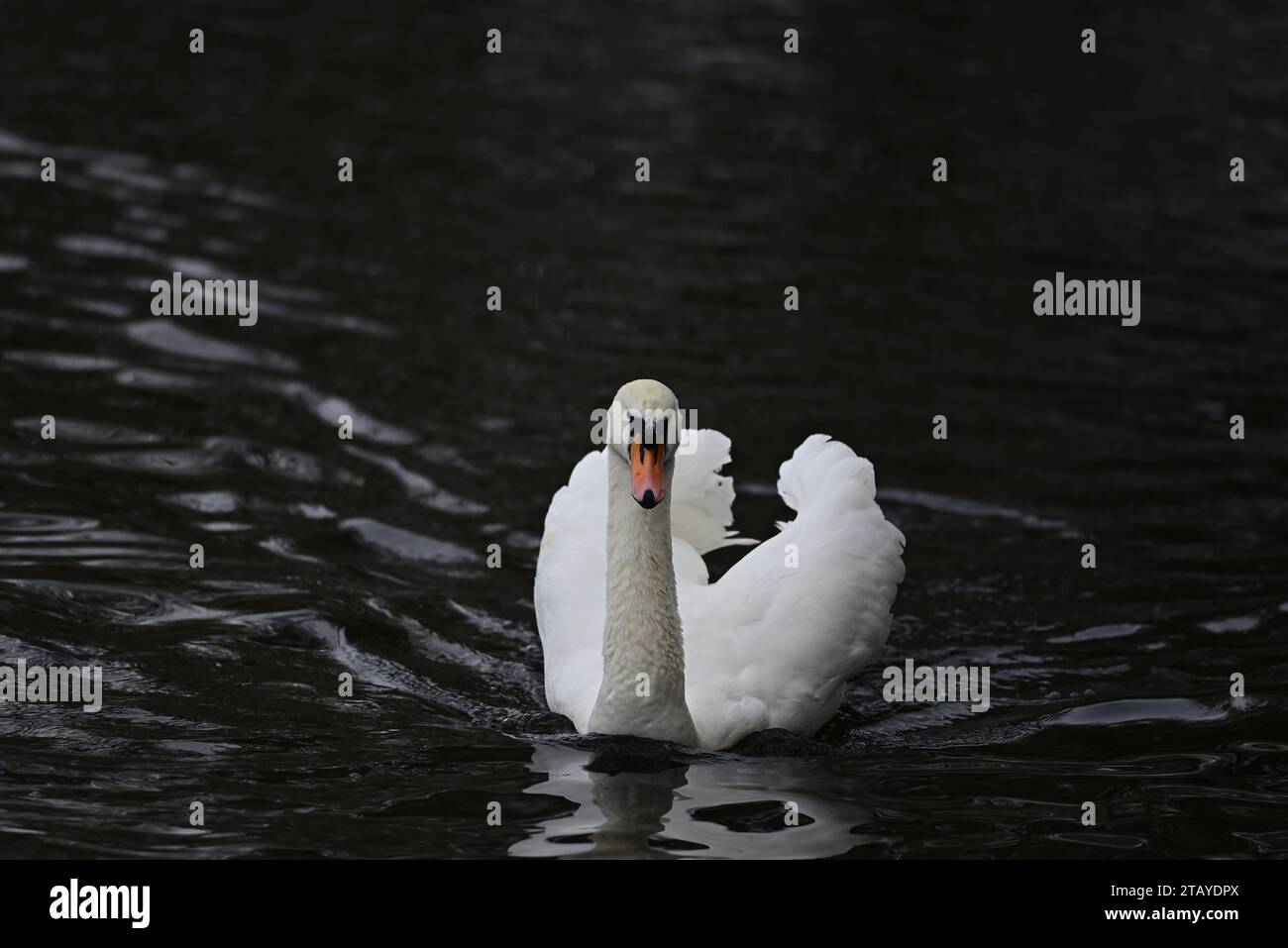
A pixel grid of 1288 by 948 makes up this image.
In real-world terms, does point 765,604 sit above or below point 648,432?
below

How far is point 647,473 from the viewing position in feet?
24.0

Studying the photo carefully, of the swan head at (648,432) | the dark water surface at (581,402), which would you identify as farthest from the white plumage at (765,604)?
the swan head at (648,432)

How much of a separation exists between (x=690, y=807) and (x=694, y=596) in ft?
4.97

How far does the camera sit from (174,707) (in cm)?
805

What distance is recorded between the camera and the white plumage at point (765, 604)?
7.98 metres

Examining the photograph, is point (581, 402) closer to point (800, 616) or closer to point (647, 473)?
point (800, 616)

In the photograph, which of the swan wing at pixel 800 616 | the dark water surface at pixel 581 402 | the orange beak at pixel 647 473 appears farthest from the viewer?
the swan wing at pixel 800 616

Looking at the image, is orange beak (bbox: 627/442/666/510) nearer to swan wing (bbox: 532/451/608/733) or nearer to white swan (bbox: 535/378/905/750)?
white swan (bbox: 535/378/905/750)

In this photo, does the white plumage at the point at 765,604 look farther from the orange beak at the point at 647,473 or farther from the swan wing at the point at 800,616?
the orange beak at the point at 647,473

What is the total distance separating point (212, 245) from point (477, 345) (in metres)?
2.73

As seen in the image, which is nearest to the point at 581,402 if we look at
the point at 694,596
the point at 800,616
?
the point at 694,596
